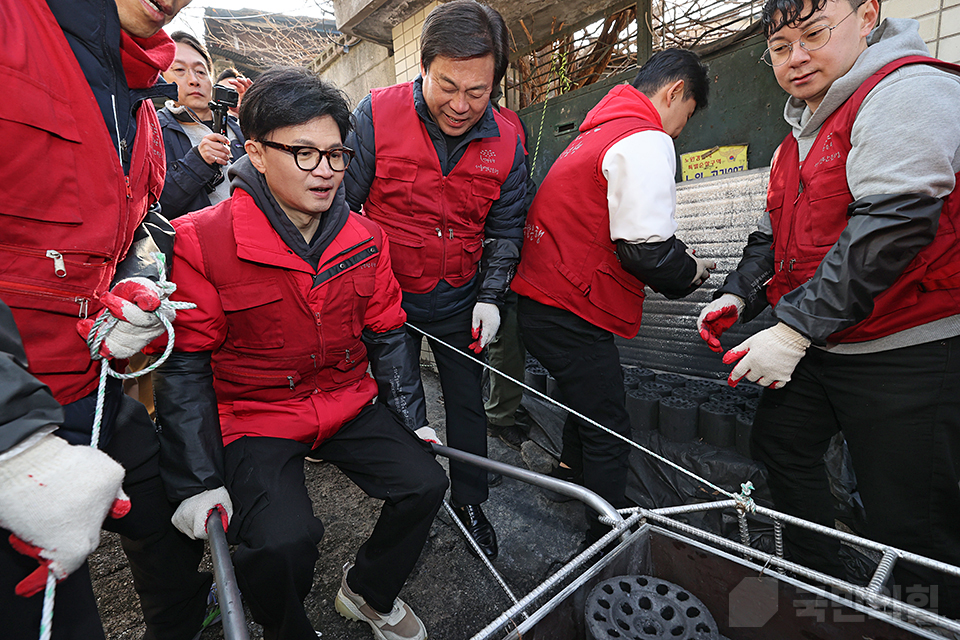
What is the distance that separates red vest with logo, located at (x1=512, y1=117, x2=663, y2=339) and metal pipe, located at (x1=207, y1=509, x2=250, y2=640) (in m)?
1.58

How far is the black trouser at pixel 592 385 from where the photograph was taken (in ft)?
7.06

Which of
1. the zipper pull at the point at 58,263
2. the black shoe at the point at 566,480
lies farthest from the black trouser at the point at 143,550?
the black shoe at the point at 566,480

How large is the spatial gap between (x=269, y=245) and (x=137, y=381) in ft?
6.08

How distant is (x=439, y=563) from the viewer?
7.59 ft

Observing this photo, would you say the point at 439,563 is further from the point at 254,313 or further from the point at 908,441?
the point at 908,441

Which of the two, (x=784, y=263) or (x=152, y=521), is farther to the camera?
(x=784, y=263)

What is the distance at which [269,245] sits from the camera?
161 centimetres

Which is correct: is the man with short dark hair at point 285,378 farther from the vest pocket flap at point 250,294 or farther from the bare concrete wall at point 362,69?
the bare concrete wall at point 362,69

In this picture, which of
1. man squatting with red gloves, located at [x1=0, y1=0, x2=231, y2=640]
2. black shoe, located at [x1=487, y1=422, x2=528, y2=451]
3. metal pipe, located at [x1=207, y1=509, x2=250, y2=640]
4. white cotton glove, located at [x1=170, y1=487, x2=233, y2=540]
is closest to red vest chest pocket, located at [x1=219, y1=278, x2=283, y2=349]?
man squatting with red gloves, located at [x1=0, y1=0, x2=231, y2=640]

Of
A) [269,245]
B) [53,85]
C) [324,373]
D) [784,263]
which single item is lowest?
[324,373]

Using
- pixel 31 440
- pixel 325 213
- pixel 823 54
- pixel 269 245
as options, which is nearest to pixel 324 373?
pixel 269 245

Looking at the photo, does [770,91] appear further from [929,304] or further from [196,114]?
[196,114]

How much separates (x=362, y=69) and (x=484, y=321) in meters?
5.26

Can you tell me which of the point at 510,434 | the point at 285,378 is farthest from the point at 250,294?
the point at 510,434
